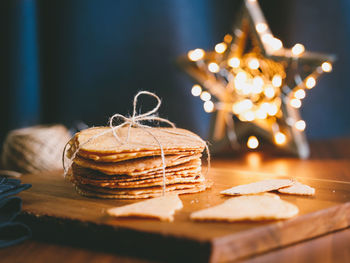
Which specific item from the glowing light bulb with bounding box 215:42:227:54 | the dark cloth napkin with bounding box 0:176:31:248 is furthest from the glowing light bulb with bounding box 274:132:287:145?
the dark cloth napkin with bounding box 0:176:31:248

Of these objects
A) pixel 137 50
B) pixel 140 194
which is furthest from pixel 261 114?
pixel 140 194

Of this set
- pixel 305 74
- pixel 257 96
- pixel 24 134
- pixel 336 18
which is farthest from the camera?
pixel 336 18

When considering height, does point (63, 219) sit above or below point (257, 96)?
below

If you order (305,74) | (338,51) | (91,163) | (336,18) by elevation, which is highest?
(336,18)

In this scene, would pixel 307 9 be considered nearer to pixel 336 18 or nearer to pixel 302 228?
pixel 336 18

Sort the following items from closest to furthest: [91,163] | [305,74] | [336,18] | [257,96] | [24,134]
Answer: [91,163], [24,134], [305,74], [257,96], [336,18]

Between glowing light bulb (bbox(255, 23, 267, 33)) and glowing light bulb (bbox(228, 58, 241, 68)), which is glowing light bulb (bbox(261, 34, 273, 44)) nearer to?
glowing light bulb (bbox(255, 23, 267, 33))

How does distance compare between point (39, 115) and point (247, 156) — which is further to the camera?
point (39, 115)

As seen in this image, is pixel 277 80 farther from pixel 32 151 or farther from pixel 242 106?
pixel 32 151

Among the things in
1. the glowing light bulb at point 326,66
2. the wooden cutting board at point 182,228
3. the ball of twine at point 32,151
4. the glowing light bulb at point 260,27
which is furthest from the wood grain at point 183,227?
the glowing light bulb at point 260,27

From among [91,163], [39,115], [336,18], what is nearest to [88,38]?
[39,115]
